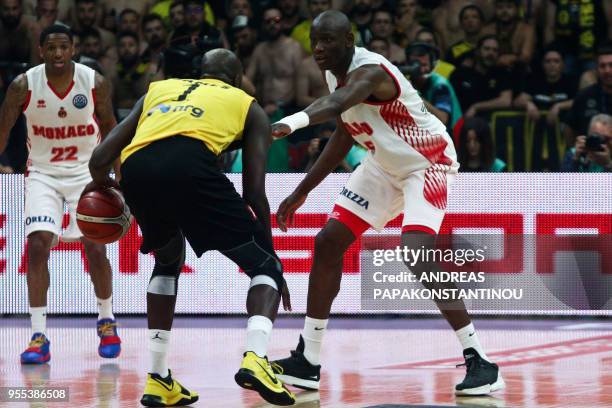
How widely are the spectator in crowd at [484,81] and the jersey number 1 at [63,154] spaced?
17.1ft

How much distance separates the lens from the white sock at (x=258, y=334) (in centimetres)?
621

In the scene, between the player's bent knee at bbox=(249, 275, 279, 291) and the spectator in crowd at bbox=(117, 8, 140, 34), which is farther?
the spectator in crowd at bbox=(117, 8, 140, 34)

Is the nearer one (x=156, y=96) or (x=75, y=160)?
(x=156, y=96)

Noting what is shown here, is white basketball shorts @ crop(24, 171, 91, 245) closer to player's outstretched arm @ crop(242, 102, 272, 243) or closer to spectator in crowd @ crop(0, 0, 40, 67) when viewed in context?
player's outstretched arm @ crop(242, 102, 272, 243)

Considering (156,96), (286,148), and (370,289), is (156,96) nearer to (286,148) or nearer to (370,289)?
(370,289)

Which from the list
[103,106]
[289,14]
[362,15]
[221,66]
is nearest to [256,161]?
[221,66]

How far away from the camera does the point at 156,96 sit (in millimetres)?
6617

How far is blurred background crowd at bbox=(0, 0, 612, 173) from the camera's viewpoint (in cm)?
1254

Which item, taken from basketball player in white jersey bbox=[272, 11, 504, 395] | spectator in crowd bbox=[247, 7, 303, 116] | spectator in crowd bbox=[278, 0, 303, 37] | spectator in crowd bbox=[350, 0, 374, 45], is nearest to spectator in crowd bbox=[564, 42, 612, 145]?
spectator in crowd bbox=[350, 0, 374, 45]

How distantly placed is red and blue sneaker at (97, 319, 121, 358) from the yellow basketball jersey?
2.80 m

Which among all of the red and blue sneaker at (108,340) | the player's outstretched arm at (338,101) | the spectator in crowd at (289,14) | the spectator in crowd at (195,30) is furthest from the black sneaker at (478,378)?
the spectator in crowd at (289,14)

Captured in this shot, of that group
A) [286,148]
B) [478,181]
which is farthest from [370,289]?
[286,148]

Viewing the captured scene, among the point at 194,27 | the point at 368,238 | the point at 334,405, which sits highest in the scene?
the point at 194,27

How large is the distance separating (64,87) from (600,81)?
5678 mm
